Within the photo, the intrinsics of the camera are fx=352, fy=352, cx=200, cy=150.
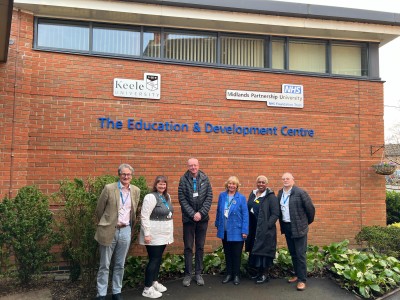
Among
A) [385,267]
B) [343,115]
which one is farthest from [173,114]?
[385,267]

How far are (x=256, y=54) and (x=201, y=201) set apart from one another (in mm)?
3732

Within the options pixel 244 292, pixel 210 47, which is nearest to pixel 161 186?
pixel 244 292

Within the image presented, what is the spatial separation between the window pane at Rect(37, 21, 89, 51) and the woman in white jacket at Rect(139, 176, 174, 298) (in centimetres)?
335

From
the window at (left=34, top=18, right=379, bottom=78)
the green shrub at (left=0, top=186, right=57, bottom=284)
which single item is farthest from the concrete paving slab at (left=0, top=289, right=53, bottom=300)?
the window at (left=34, top=18, right=379, bottom=78)

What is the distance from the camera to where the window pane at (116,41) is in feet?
21.5

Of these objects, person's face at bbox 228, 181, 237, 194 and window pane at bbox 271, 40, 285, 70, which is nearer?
person's face at bbox 228, 181, 237, 194

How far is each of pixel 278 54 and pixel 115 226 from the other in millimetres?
5006

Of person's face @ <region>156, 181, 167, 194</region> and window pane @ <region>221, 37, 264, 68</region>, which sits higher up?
window pane @ <region>221, 37, 264, 68</region>

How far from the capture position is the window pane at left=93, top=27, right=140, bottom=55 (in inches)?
258

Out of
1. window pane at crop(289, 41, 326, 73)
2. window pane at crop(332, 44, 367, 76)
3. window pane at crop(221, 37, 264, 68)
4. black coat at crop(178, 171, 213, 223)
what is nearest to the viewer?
black coat at crop(178, 171, 213, 223)

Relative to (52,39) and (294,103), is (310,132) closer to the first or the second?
(294,103)

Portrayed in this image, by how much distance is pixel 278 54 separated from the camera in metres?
7.40

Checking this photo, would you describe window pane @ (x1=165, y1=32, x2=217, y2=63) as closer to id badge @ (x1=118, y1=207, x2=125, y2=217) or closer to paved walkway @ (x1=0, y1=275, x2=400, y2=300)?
id badge @ (x1=118, y1=207, x2=125, y2=217)

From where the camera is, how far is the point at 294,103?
720 centimetres
